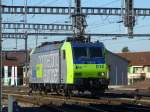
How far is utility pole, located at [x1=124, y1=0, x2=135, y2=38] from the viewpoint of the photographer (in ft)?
198

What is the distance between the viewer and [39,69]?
130 feet

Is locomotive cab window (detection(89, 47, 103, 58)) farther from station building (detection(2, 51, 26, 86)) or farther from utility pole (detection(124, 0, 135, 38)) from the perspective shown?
utility pole (detection(124, 0, 135, 38))

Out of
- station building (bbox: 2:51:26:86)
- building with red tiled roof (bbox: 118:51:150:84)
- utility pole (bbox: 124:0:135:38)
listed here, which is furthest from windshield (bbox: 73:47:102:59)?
building with red tiled roof (bbox: 118:51:150:84)

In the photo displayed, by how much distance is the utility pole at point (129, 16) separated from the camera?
198 ft

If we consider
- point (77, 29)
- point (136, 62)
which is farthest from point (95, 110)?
point (136, 62)

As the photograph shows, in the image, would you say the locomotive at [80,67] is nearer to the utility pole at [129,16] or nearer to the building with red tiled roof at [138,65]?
the utility pole at [129,16]

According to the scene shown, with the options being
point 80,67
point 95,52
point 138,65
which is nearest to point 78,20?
point 95,52

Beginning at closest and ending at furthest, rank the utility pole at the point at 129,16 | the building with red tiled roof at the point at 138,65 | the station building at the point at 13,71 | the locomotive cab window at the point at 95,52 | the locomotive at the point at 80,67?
the locomotive at the point at 80,67 → the locomotive cab window at the point at 95,52 → the utility pole at the point at 129,16 → the station building at the point at 13,71 → the building with red tiled roof at the point at 138,65

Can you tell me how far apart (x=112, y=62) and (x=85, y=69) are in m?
58.0

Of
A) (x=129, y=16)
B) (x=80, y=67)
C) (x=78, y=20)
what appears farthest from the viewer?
(x=129, y=16)

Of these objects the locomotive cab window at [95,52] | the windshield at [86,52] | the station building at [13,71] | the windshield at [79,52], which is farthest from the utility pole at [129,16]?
the windshield at [79,52]

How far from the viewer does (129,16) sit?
61.4 meters

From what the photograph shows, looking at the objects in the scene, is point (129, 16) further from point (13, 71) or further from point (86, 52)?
point (86, 52)

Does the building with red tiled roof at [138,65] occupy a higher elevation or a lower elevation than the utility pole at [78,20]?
lower
